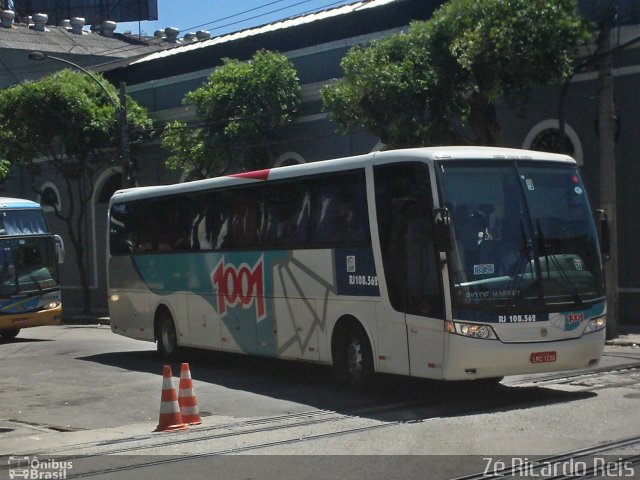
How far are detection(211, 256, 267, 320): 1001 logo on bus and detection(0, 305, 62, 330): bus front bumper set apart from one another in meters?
9.56

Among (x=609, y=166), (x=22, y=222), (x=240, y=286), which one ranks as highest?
(x=609, y=166)

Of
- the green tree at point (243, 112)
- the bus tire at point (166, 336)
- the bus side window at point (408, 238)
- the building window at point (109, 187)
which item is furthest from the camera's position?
the building window at point (109, 187)

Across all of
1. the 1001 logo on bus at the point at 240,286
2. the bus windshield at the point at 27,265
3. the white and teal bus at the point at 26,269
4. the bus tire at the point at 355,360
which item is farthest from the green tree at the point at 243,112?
the bus tire at the point at 355,360

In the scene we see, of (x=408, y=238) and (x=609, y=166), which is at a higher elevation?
(x=609, y=166)

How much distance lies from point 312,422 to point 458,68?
1233 centimetres

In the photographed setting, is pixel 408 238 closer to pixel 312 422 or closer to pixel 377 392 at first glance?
pixel 377 392

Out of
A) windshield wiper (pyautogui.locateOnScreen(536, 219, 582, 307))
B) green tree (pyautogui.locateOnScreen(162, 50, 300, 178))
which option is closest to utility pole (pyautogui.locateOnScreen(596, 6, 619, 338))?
windshield wiper (pyautogui.locateOnScreen(536, 219, 582, 307))

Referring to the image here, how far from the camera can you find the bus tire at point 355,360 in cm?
1326

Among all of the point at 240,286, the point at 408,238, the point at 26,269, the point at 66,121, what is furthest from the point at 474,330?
the point at 66,121

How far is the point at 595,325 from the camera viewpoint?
40.3ft

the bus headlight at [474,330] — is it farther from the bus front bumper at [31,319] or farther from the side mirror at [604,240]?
the bus front bumper at [31,319]

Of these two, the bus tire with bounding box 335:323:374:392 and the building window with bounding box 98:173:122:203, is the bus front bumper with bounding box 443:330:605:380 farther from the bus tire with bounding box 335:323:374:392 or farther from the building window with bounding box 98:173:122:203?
the building window with bounding box 98:173:122:203

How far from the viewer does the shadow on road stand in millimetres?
12047

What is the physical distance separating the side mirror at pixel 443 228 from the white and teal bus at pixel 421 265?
0.01m
